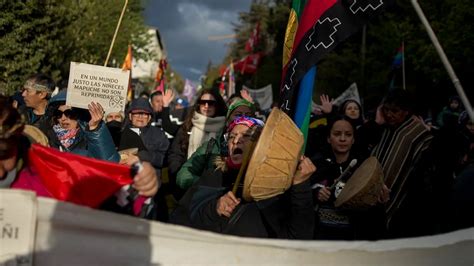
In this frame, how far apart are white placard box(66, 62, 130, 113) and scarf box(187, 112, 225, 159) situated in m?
0.90

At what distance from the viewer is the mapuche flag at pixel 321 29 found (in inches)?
175

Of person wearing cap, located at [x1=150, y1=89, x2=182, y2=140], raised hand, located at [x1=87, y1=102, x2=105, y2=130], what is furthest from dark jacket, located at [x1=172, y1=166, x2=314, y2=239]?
person wearing cap, located at [x1=150, y1=89, x2=182, y2=140]

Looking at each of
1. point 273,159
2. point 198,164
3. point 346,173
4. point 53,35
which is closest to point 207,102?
point 198,164

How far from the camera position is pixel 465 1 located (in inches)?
647

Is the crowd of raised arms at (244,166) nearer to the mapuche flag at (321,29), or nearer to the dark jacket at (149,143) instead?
the dark jacket at (149,143)

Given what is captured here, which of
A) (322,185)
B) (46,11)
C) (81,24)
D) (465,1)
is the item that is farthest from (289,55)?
(81,24)

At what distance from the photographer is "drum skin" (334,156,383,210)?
3.53 m

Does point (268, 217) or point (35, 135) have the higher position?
point (35, 135)

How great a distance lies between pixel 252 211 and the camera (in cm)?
332

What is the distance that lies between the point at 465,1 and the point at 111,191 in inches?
622

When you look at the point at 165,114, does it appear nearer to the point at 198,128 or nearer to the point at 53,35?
the point at 198,128

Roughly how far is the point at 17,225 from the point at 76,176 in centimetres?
39

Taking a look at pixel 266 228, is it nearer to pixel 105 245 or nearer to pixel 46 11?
pixel 105 245

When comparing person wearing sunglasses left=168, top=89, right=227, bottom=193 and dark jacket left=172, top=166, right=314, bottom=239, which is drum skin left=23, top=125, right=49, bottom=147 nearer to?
dark jacket left=172, top=166, right=314, bottom=239
